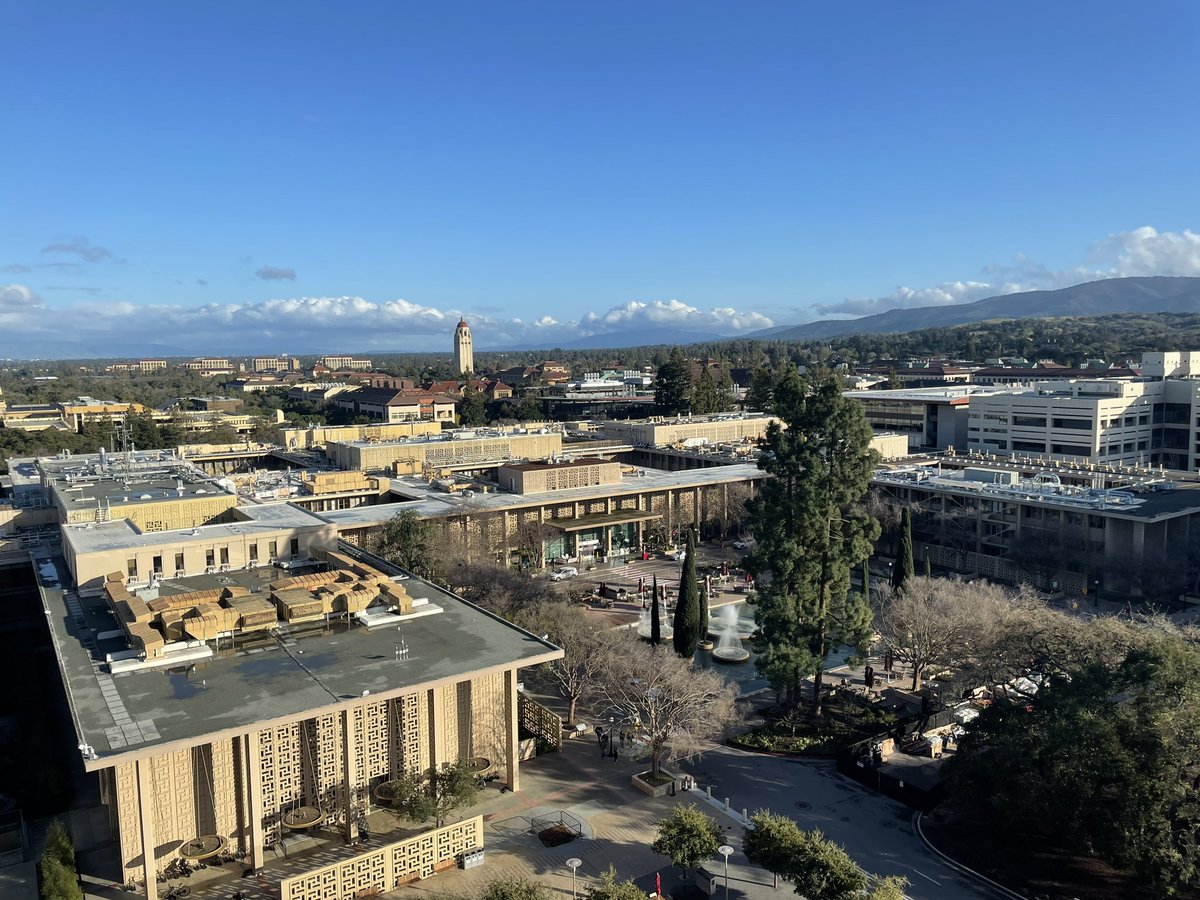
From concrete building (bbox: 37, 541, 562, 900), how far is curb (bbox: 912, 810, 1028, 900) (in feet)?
31.3

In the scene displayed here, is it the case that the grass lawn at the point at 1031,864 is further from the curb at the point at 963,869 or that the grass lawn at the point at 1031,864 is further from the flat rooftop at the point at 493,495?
the flat rooftop at the point at 493,495

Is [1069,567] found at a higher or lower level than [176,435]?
lower

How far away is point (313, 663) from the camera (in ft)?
65.3

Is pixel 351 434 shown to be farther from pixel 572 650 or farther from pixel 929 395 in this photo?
pixel 929 395

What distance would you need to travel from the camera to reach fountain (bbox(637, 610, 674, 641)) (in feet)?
109

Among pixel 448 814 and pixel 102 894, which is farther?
pixel 448 814

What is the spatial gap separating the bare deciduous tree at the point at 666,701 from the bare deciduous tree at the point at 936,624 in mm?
6717

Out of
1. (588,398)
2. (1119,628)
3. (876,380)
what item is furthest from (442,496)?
(876,380)

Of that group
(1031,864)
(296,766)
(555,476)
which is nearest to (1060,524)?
(555,476)

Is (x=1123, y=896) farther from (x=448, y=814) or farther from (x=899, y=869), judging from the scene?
(x=448, y=814)

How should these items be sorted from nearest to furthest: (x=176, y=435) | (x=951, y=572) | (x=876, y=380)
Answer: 1. (x=951, y=572)
2. (x=176, y=435)
3. (x=876, y=380)

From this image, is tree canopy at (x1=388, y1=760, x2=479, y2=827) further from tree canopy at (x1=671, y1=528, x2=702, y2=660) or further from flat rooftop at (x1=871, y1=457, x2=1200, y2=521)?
flat rooftop at (x1=871, y1=457, x2=1200, y2=521)

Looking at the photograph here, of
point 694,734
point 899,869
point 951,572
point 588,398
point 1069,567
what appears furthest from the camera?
point 588,398

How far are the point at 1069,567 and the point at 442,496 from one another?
31.1 m
